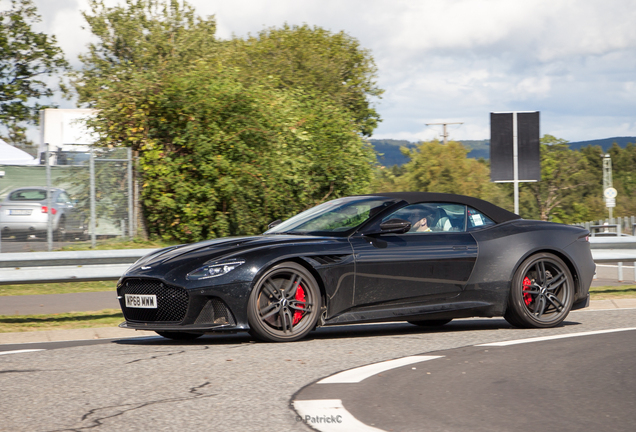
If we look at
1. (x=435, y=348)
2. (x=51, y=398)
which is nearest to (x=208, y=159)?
(x=435, y=348)

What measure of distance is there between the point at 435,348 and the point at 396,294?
745 mm

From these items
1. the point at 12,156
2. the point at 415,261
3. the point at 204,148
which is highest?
the point at 12,156

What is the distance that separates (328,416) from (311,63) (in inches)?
1150

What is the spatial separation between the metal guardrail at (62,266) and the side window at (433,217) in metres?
2.94

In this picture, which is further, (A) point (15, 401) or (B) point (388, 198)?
(B) point (388, 198)

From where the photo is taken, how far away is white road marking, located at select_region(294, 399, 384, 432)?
4.07m

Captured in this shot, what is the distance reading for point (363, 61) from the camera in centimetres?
4600

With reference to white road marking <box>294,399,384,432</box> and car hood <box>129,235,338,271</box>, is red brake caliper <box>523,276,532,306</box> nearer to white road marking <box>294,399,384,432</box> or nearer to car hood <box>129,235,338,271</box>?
car hood <box>129,235,338,271</box>

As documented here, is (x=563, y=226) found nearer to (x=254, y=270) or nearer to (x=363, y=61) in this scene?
(x=254, y=270)

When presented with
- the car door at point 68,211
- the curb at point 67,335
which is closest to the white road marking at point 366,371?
the curb at point 67,335

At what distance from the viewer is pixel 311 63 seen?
3262 cm

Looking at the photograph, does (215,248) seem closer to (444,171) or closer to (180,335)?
(180,335)

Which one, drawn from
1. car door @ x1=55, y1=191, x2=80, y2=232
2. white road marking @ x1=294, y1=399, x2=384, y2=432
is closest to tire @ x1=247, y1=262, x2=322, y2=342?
white road marking @ x1=294, y1=399, x2=384, y2=432

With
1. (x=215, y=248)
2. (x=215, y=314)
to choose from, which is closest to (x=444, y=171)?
(x=215, y=248)
